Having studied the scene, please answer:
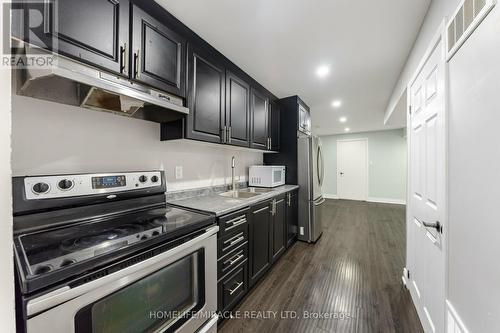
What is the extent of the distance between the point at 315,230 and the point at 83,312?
286 cm

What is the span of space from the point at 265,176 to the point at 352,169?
16.6ft

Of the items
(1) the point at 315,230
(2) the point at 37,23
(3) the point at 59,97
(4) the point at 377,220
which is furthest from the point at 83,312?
(4) the point at 377,220

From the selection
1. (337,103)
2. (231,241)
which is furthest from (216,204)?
(337,103)

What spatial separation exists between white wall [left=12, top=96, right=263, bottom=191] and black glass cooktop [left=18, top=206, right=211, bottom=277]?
397mm

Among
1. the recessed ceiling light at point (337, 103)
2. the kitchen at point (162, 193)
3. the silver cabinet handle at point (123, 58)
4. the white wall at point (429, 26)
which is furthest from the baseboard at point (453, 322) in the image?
the recessed ceiling light at point (337, 103)

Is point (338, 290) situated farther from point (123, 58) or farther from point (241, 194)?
point (123, 58)

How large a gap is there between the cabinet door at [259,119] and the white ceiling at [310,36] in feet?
0.75

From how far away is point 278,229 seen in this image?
235 cm

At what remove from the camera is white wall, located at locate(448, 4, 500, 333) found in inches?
27.8

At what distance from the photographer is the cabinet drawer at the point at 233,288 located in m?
1.45

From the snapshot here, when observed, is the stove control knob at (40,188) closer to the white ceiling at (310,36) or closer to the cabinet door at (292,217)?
the white ceiling at (310,36)

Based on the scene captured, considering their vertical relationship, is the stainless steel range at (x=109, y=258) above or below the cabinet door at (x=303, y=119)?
below
